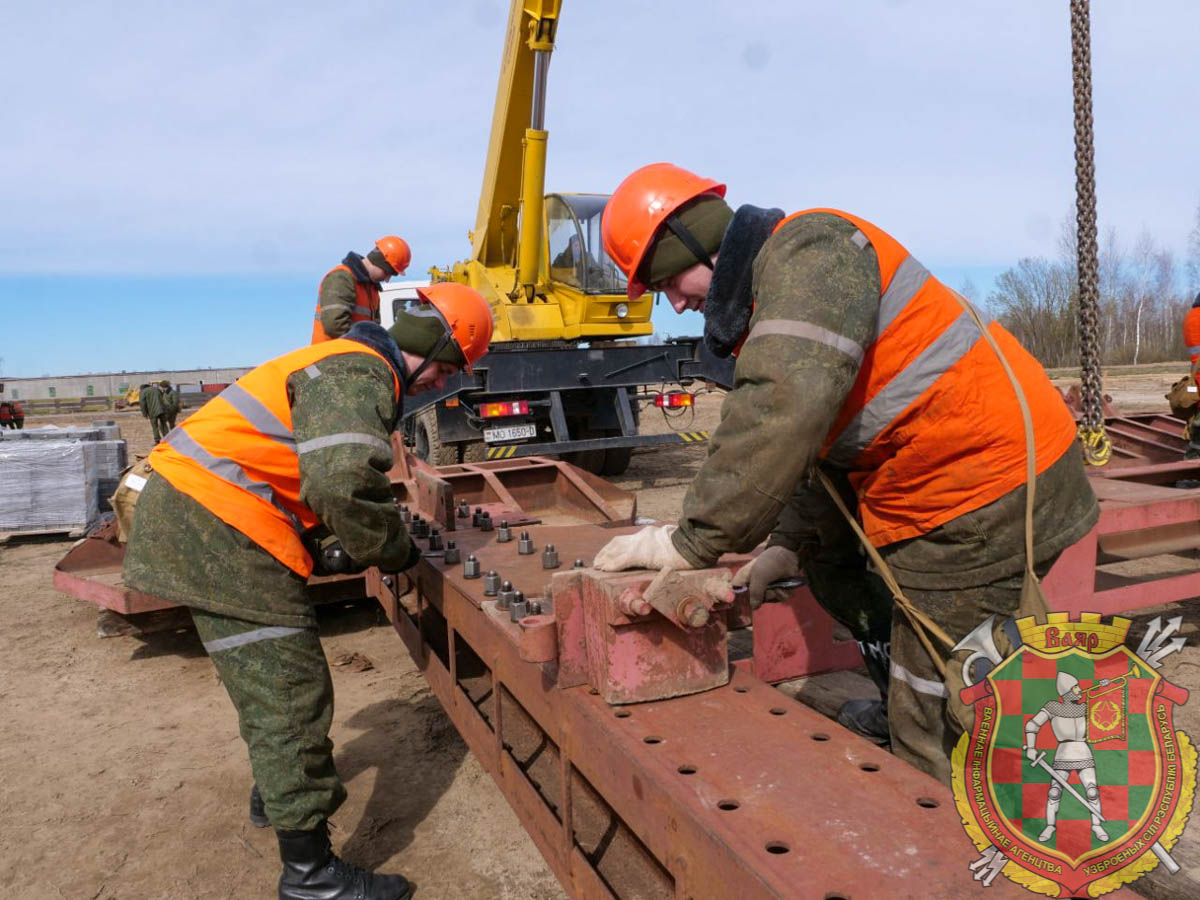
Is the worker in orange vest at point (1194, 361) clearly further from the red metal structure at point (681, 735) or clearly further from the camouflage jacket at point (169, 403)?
the camouflage jacket at point (169, 403)

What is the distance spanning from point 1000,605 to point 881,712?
1100 mm

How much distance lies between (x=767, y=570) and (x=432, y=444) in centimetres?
638

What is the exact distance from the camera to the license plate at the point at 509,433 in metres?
7.96

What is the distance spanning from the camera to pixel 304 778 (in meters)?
2.27

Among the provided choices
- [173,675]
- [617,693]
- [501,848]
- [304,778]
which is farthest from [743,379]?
[173,675]

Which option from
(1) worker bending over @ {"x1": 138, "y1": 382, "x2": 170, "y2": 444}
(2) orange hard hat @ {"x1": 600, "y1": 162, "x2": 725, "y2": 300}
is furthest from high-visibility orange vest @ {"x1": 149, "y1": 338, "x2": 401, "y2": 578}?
(1) worker bending over @ {"x1": 138, "y1": 382, "x2": 170, "y2": 444}

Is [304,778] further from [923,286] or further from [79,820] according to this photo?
[923,286]

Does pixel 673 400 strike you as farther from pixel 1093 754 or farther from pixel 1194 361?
pixel 1093 754

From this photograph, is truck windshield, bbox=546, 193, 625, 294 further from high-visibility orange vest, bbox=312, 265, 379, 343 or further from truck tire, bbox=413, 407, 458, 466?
high-visibility orange vest, bbox=312, 265, 379, 343

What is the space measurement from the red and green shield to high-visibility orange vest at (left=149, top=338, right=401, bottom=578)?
177 cm

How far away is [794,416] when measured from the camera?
1510 mm

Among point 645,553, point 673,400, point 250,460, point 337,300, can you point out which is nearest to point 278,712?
point 250,460

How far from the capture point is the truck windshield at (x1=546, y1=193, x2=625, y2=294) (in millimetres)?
8734

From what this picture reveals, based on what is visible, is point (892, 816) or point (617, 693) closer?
point (892, 816)
